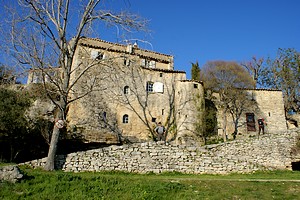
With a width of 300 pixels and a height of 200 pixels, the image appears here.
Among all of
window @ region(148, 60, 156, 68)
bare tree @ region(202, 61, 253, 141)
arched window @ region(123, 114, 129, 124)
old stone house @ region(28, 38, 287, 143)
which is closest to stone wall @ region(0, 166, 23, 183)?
old stone house @ region(28, 38, 287, 143)

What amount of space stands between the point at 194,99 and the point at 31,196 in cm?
1927

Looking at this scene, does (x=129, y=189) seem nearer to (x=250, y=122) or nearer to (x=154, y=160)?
(x=154, y=160)

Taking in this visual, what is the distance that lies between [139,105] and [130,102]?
94 centimetres

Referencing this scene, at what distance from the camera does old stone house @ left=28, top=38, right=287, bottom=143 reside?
23.2 meters

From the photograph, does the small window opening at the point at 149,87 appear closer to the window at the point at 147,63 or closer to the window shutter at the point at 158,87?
the window shutter at the point at 158,87

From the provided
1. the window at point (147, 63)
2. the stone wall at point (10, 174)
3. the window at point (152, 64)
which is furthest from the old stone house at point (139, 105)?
the stone wall at point (10, 174)

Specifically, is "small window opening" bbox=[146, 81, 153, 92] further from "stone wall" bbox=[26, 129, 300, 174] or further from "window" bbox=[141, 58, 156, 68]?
"stone wall" bbox=[26, 129, 300, 174]

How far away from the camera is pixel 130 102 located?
25.4 m

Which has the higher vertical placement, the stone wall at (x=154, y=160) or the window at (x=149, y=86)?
the window at (x=149, y=86)

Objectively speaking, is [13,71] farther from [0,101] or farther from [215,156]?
[215,156]

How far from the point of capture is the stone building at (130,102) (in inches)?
907

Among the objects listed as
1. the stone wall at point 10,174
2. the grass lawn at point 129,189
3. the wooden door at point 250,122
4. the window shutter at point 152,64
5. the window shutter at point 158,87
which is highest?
the window shutter at point 152,64

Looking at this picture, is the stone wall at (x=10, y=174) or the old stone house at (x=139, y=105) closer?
the stone wall at (x=10, y=174)

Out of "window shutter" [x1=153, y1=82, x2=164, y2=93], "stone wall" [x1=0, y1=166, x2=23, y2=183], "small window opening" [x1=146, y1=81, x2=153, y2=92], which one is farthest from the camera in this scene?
"window shutter" [x1=153, y1=82, x2=164, y2=93]
